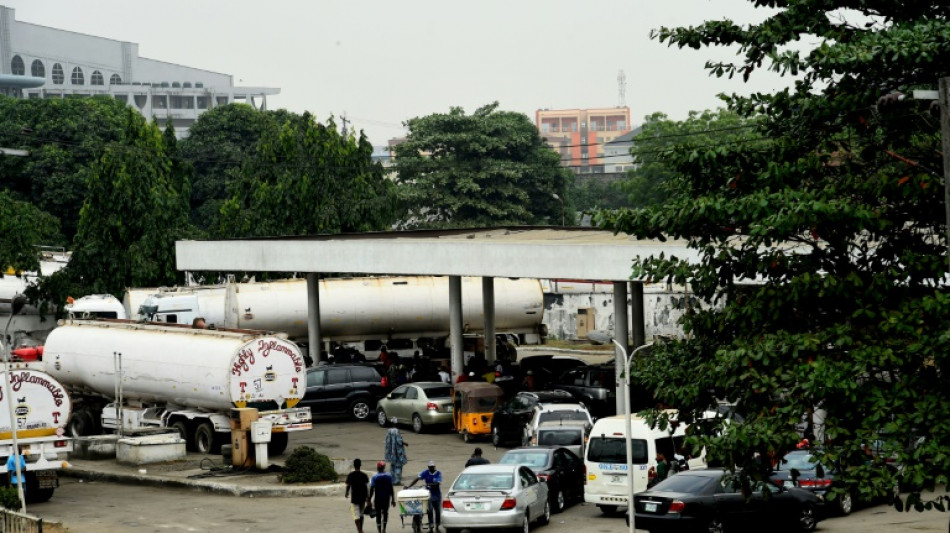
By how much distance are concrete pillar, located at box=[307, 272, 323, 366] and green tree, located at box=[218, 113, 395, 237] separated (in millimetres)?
24073

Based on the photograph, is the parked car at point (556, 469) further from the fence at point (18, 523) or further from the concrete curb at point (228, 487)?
the fence at point (18, 523)

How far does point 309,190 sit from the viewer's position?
73.1 m

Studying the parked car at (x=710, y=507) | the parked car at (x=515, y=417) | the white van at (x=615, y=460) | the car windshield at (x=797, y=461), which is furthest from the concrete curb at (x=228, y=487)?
the car windshield at (x=797, y=461)

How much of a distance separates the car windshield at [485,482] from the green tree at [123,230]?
135 feet

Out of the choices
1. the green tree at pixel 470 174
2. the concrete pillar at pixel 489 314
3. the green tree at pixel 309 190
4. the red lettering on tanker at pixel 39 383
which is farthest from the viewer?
the green tree at pixel 470 174

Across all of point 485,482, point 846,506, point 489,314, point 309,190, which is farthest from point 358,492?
point 309,190

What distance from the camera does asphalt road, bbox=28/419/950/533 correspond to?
26.2 m

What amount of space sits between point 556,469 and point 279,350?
9371mm

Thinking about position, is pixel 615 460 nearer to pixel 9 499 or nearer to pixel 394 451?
pixel 394 451

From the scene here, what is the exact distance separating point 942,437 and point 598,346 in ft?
190

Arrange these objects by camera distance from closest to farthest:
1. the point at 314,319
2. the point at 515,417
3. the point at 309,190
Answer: the point at 515,417, the point at 314,319, the point at 309,190

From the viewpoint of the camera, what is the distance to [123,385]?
125 feet

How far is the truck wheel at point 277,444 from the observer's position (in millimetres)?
35812

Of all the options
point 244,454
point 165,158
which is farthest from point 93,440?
point 165,158
